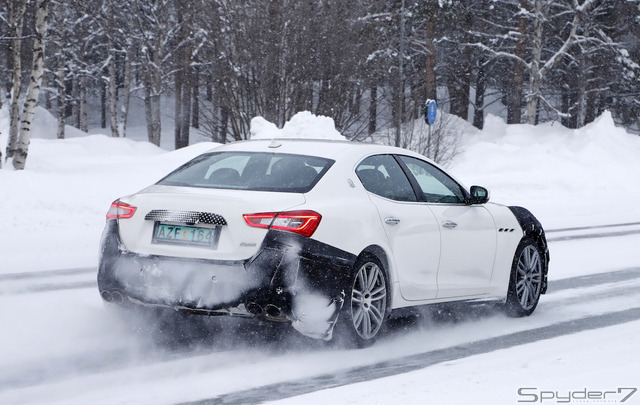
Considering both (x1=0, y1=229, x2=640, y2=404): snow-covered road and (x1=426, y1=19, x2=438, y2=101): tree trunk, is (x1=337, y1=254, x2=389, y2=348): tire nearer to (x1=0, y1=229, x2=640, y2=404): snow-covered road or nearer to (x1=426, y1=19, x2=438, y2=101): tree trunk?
(x1=0, y1=229, x2=640, y2=404): snow-covered road

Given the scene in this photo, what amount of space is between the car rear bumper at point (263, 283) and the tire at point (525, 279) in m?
2.46

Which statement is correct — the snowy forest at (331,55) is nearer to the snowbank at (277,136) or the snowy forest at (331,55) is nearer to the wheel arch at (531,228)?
the snowbank at (277,136)

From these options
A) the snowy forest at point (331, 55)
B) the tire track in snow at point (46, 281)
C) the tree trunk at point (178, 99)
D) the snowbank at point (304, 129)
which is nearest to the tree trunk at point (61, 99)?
the snowy forest at point (331, 55)

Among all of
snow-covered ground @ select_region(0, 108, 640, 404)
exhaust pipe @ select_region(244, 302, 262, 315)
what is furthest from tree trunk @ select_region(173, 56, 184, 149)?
exhaust pipe @ select_region(244, 302, 262, 315)

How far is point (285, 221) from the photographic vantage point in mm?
6270

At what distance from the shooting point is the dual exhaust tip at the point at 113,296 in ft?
21.5

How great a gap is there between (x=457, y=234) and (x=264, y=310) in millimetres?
2144

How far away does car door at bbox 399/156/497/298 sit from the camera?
7.61 metres

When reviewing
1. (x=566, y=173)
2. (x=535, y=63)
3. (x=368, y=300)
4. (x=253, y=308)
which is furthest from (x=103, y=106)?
(x=253, y=308)

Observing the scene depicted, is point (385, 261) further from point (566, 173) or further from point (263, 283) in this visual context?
point (566, 173)

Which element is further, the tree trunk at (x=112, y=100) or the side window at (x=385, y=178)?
the tree trunk at (x=112, y=100)

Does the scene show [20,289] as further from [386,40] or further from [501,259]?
[386,40]

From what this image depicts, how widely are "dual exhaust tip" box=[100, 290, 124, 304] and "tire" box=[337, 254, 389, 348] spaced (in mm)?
1434

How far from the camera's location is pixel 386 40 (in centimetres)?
4750
